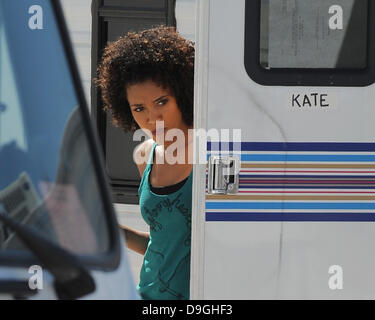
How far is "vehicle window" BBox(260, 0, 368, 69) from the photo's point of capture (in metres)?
3.00

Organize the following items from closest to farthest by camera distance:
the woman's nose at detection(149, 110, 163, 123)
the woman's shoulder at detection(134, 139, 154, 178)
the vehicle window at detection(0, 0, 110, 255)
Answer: the vehicle window at detection(0, 0, 110, 255) → the woman's nose at detection(149, 110, 163, 123) → the woman's shoulder at detection(134, 139, 154, 178)

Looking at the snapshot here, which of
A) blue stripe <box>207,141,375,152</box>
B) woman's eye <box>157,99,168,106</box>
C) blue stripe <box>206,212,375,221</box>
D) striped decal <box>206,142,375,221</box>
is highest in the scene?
woman's eye <box>157,99,168,106</box>

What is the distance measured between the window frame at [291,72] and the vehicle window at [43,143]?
1.41m

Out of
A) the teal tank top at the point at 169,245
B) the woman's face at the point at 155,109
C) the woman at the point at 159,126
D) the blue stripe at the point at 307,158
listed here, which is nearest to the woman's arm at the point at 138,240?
the woman at the point at 159,126

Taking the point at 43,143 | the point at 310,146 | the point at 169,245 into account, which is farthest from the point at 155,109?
the point at 43,143

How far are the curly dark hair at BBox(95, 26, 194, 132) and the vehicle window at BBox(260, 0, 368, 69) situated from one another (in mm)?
465

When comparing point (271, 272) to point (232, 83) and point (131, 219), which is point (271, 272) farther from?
point (131, 219)

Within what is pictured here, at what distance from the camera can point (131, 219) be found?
486 centimetres

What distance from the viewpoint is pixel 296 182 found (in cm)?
299

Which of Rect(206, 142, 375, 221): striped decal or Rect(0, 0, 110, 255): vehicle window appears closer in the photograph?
Rect(0, 0, 110, 255): vehicle window

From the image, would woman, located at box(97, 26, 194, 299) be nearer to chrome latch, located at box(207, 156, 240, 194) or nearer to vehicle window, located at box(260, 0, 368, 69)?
chrome latch, located at box(207, 156, 240, 194)

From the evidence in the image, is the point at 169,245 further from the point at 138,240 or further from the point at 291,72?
→ the point at 291,72

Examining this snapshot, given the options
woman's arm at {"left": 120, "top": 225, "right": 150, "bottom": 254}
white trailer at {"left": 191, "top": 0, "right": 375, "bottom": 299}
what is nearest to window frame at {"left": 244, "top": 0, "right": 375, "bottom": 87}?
white trailer at {"left": 191, "top": 0, "right": 375, "bottom": 299}

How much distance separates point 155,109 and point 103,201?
168cm
